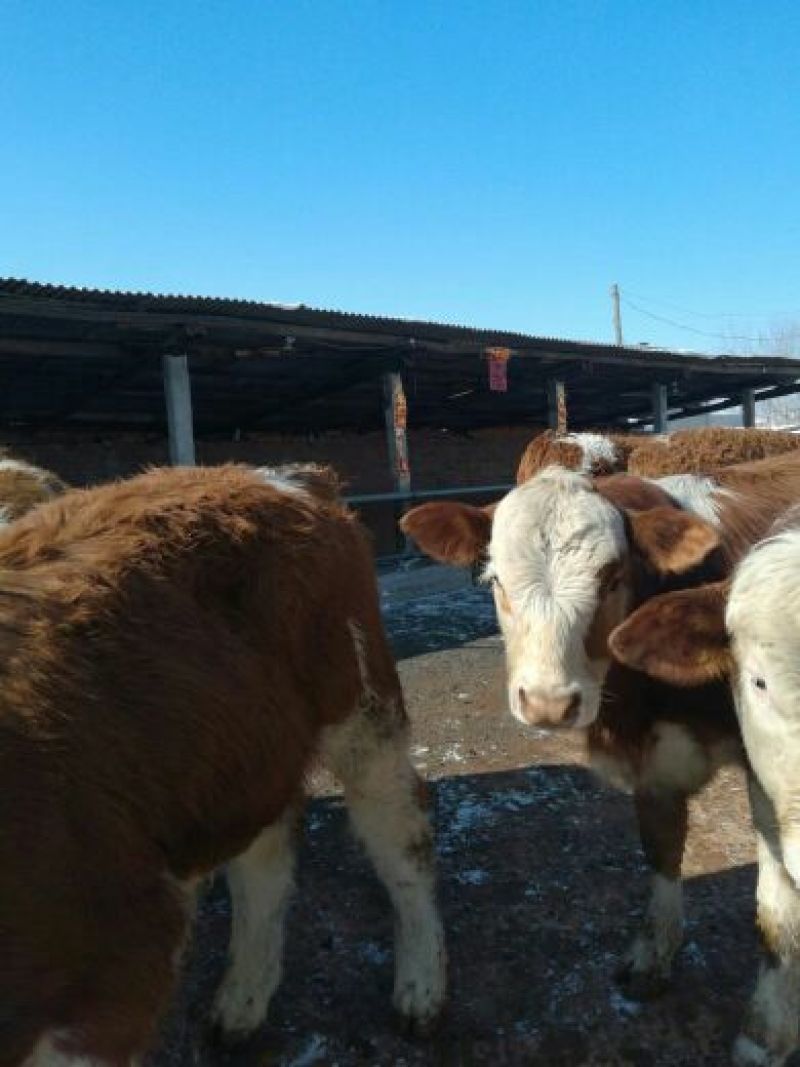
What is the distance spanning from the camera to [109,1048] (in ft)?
5.02

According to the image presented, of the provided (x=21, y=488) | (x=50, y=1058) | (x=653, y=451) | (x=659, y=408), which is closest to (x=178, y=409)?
(x=21, y=488)

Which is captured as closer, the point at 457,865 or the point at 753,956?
the point at 753,956

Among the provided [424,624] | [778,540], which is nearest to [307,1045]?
[778,540]

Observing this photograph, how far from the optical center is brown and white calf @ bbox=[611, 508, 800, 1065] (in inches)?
78.2

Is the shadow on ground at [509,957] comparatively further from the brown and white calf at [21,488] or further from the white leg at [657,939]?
the brown and white calf at [21,488]

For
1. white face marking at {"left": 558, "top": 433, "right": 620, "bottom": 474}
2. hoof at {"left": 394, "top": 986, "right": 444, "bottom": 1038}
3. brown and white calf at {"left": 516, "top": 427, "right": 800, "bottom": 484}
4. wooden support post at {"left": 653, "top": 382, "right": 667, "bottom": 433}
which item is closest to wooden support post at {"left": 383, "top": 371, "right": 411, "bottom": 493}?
brown and white calf at {"left": 516, "top": 427, "right": 800, "bottom": 484}

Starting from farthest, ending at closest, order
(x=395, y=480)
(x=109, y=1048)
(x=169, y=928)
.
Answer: (x=395, y=480)
(x=169, y=928)
(x=109, y=1048)

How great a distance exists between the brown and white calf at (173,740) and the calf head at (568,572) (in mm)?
477

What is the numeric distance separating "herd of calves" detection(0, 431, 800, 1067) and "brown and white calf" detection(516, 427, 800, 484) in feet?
6.91

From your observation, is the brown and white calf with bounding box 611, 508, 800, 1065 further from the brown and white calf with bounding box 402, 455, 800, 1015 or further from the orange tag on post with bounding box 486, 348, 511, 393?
the orange tag on post with bounding box 486, 348, 511, 393

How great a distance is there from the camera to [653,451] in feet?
20.4

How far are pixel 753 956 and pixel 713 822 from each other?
1.07 meters

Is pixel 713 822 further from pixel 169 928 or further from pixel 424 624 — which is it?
pixel 424 624

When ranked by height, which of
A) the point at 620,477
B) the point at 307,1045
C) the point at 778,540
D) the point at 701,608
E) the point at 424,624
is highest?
the point at 620,477
